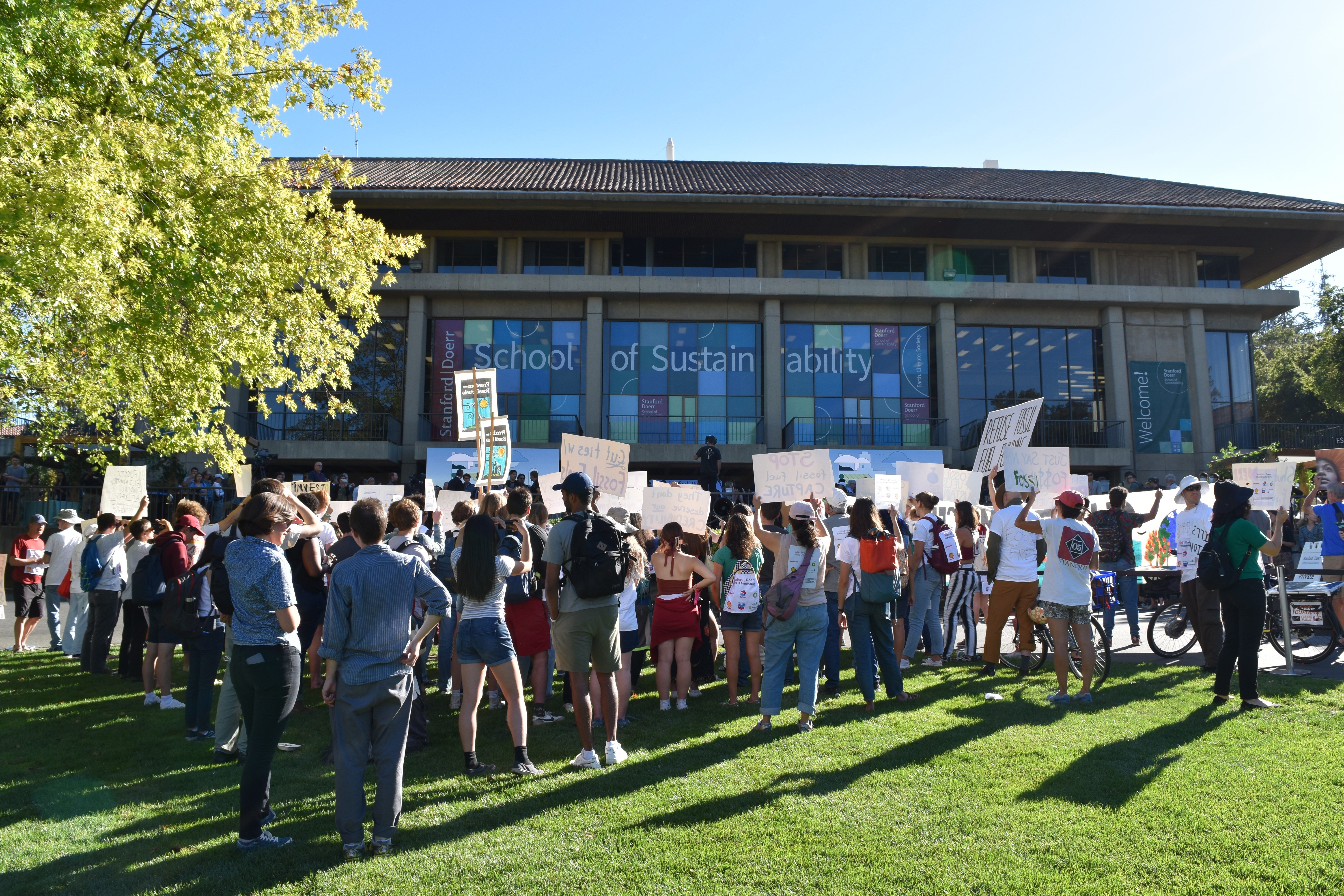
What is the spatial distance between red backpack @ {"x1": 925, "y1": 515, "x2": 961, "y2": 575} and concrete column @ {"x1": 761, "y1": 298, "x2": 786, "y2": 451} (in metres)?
19.6

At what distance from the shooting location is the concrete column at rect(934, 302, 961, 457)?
2933 cm

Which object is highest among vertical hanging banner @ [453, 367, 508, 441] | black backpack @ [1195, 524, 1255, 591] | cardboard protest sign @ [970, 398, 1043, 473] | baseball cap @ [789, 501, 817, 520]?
vertical hanging banner @ [453, 367, 508, 441]

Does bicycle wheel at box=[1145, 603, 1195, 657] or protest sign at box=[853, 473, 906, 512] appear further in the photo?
protest sign at box=[853, 473, 906, 512]

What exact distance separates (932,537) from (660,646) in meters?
3.48

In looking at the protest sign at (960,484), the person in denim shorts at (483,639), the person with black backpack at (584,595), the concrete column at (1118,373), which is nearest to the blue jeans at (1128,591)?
the protest sign at (960,484)

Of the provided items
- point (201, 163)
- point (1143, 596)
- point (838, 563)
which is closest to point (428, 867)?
point (838, 563)

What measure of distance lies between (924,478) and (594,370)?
18.6m

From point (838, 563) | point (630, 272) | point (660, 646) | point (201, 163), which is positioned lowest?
point (660, 646)

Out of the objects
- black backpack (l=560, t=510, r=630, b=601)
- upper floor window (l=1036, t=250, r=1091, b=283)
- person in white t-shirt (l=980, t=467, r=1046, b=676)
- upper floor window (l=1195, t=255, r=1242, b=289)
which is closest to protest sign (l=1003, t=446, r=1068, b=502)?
person in white t-shirt (l=980, t=467, r=1046, b=676)

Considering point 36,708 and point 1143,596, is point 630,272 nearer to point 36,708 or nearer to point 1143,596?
point 1143,596

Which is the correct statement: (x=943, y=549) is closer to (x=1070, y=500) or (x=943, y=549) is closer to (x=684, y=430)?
(x=1070, y=500)

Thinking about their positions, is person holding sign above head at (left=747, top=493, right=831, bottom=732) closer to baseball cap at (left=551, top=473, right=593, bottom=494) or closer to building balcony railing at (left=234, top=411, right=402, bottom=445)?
baseball cap at (left=551, top=473, right=593, bottom=494)

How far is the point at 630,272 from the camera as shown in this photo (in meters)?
30.5

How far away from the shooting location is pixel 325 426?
93.6ft
